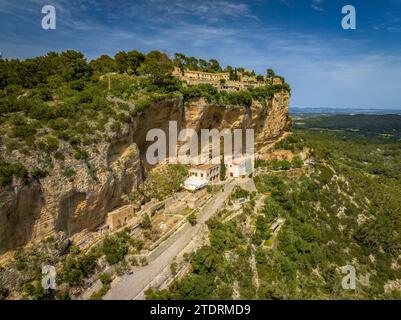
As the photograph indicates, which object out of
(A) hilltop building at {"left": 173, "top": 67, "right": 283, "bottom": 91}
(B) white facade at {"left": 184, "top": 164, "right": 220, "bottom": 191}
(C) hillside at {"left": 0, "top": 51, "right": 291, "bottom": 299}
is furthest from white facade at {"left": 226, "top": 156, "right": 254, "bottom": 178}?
(A) hilltop building at {"left": 173, "top": 67, "right": 283, "bottom": 91}

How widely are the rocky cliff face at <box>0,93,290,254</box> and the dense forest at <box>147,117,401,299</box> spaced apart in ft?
22.1

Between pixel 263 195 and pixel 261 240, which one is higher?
pixel 263 195

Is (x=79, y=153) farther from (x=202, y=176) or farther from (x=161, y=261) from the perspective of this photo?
(x=202, y=176)

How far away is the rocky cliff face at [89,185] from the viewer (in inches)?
611

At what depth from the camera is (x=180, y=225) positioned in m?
22.2

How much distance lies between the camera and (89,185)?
19.1 metres

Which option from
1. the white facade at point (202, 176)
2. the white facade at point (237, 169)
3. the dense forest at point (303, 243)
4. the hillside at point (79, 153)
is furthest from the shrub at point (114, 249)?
the white facade at point (237, 169)

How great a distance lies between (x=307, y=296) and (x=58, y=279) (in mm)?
15245

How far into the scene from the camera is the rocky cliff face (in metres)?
15.5

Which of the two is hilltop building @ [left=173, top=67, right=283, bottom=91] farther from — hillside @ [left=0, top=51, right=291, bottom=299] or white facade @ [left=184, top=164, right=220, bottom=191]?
white facade @ [left=184, top=164, right=220, bottom=191]

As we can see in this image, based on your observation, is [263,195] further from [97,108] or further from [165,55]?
[165,55]

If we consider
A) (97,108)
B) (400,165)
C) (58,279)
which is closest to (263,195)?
(97,108)

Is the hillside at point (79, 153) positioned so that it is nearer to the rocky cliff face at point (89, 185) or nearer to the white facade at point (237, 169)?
the rocky cliff face at point (89, 185)

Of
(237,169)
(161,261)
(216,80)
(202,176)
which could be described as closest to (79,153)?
(161,261)
